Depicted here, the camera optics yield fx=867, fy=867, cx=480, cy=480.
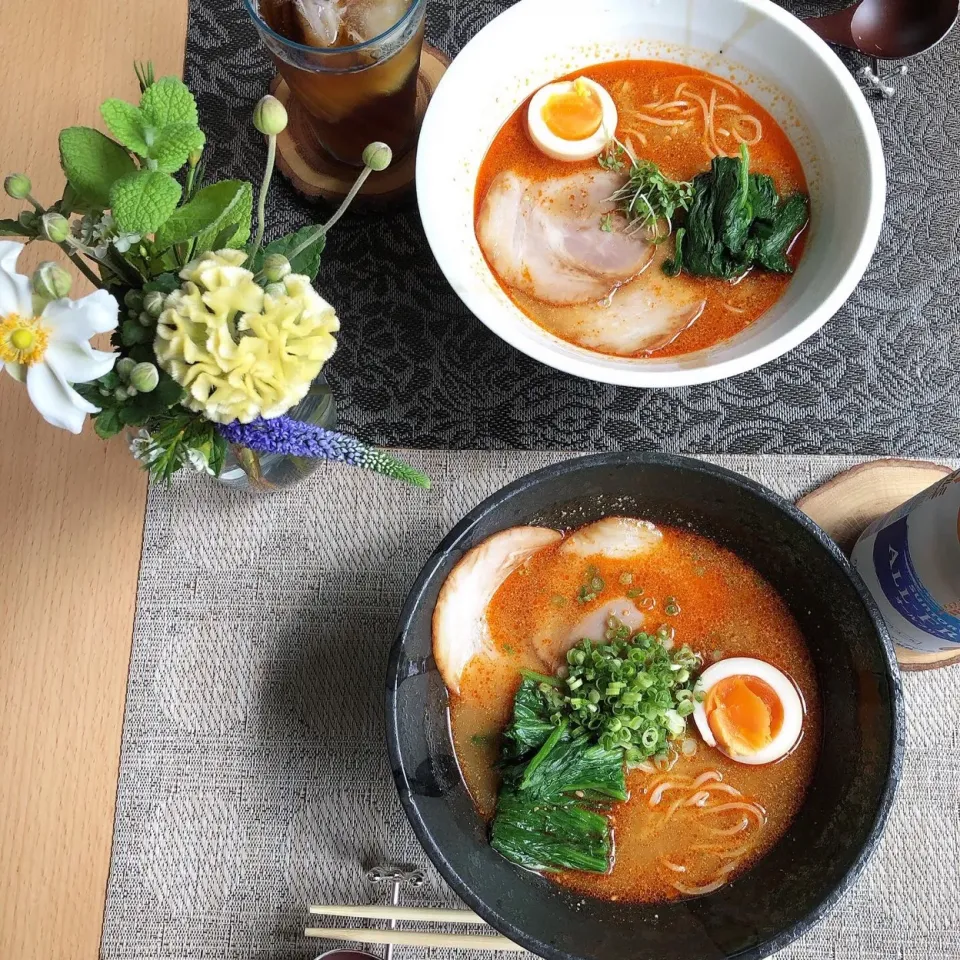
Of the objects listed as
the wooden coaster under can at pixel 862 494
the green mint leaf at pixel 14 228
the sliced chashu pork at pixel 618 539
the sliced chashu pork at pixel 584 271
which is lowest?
the sliced chashu pork at pixel 618 539

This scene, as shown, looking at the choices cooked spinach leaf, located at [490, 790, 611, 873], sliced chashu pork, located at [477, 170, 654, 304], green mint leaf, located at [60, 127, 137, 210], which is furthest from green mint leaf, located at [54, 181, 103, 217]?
cooked spinach leaf, located at [490, 790, 611, 873]

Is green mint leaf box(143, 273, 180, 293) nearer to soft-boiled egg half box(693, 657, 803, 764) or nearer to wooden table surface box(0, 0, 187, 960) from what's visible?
wooden table surface box(0, 0, 187, 960)

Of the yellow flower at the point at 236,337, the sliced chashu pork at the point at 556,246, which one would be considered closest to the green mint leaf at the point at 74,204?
the yellow flower at the point at 236,337

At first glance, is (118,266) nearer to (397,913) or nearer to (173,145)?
(173,145)

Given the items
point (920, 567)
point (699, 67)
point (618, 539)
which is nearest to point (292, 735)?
point (618, 539)

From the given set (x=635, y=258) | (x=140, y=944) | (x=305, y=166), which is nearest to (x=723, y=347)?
(x=635, y=258)

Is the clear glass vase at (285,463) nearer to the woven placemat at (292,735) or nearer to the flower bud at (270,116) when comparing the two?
the woven placemat at (292,735)

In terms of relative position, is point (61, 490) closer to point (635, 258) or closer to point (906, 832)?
point (635, 258)
